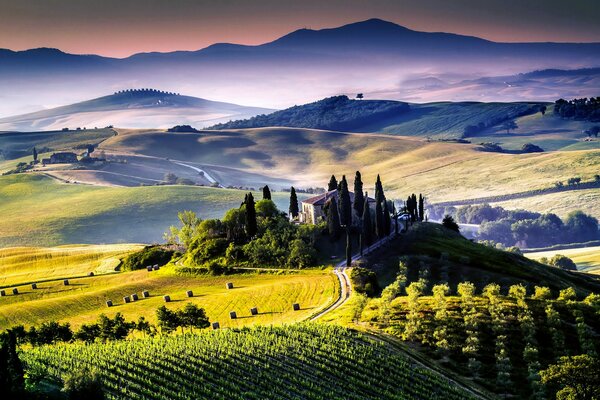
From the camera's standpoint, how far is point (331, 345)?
68.6 m

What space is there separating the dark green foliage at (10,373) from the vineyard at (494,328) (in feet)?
143

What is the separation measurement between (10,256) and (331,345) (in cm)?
12514

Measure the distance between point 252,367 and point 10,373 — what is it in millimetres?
21936

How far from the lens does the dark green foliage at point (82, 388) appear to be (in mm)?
46812

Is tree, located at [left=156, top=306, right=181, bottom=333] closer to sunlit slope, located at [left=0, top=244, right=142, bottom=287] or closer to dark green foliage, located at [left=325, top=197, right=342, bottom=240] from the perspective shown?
dark green foliage, located at [left=325, top=197, right=342, bottom=240]

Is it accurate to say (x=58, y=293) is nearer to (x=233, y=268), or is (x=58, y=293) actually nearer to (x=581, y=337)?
(x=233, y=268)

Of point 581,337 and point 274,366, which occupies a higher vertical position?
point 274,366

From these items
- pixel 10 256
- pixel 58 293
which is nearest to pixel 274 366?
pixel 58 293

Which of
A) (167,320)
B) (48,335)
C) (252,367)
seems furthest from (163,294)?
(252,367)

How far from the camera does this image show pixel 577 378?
63.9 meters

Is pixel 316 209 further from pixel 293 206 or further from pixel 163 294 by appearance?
pixel 163 294

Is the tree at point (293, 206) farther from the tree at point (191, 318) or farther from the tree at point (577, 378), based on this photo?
the tree at point (577, 378)

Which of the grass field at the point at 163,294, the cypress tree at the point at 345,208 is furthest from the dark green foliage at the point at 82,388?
the cypress tree at the point at 345,208

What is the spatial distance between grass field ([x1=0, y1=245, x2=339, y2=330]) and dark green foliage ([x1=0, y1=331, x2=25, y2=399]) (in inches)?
1621
